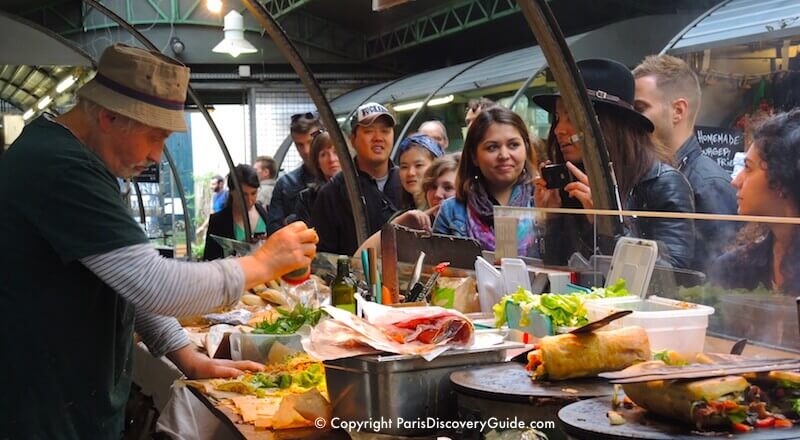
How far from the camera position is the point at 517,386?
1.76 metres

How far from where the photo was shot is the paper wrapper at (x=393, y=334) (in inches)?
75.3

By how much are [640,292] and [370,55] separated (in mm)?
11505

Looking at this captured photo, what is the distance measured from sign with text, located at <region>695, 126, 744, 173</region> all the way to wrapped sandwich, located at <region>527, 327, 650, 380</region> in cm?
434

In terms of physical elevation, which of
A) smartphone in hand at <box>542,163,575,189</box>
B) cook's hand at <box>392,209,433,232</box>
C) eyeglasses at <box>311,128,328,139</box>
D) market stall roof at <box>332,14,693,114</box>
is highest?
market stall roof at <box>332,14,693,114</box>

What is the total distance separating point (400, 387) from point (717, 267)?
0.85 metres

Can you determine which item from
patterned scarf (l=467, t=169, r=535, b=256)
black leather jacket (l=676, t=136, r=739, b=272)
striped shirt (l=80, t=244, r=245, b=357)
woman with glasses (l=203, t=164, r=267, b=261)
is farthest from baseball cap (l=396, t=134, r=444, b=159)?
striped shirt (l=80, t=244, r=245, b=357)

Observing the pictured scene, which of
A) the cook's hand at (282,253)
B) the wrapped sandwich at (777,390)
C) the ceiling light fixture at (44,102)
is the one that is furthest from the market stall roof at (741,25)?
the ceiling light fixture at (44,102)

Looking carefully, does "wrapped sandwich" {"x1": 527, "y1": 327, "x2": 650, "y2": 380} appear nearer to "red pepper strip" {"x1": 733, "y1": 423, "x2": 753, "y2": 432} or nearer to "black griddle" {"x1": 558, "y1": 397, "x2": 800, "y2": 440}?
"black griddle" {"x1": 558, "y1": 397, "x2": 800, "y2": 440}

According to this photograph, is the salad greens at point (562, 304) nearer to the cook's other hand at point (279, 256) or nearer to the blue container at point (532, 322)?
the blue container at point (532, 322)

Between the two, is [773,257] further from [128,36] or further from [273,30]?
[128,36]

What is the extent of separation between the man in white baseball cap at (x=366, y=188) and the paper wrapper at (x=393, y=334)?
10.0 feet

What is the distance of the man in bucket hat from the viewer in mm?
2035

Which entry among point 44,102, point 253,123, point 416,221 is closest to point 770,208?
point 416,221

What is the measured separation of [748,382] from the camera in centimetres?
150
